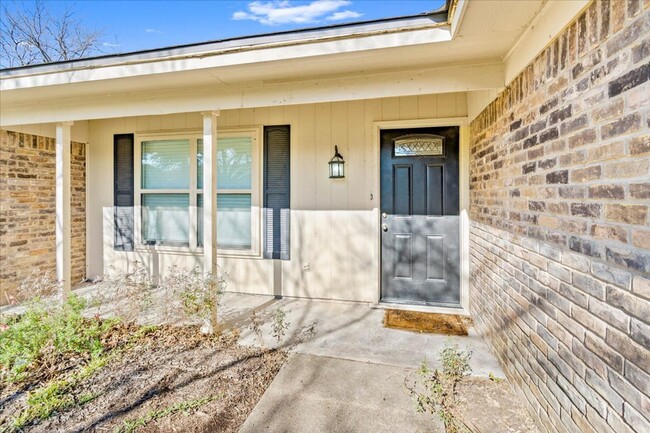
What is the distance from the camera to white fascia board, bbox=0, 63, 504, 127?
2.44m

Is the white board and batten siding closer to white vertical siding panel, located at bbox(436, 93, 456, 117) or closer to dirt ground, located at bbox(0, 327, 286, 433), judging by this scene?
white vertical siding panel, located at bbox(436, 93, 456, 117)

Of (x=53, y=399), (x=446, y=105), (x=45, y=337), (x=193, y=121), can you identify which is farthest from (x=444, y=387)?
(x=193, y=121)

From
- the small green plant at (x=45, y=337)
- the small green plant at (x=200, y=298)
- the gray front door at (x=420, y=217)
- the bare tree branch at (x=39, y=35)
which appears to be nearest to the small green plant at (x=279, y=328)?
the small green plant at (x=200, y=298)

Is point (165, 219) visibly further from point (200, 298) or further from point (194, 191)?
point (200, 298)

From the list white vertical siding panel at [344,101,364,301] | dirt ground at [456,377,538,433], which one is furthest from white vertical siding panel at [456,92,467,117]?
dirt ground at [456,377,538,433]

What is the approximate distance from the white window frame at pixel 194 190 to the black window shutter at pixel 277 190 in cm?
9

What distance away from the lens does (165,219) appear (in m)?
4.40

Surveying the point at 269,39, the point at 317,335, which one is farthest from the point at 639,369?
the point at 269,39

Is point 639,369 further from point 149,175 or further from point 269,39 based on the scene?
point 149,175

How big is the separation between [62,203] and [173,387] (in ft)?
8.54

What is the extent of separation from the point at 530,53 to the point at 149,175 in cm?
448

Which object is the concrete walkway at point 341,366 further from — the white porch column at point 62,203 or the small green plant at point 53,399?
the small green plant at point 53,399

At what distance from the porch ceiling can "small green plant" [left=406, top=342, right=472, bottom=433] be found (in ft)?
6.74

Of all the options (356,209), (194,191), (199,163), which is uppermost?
(199,163)
